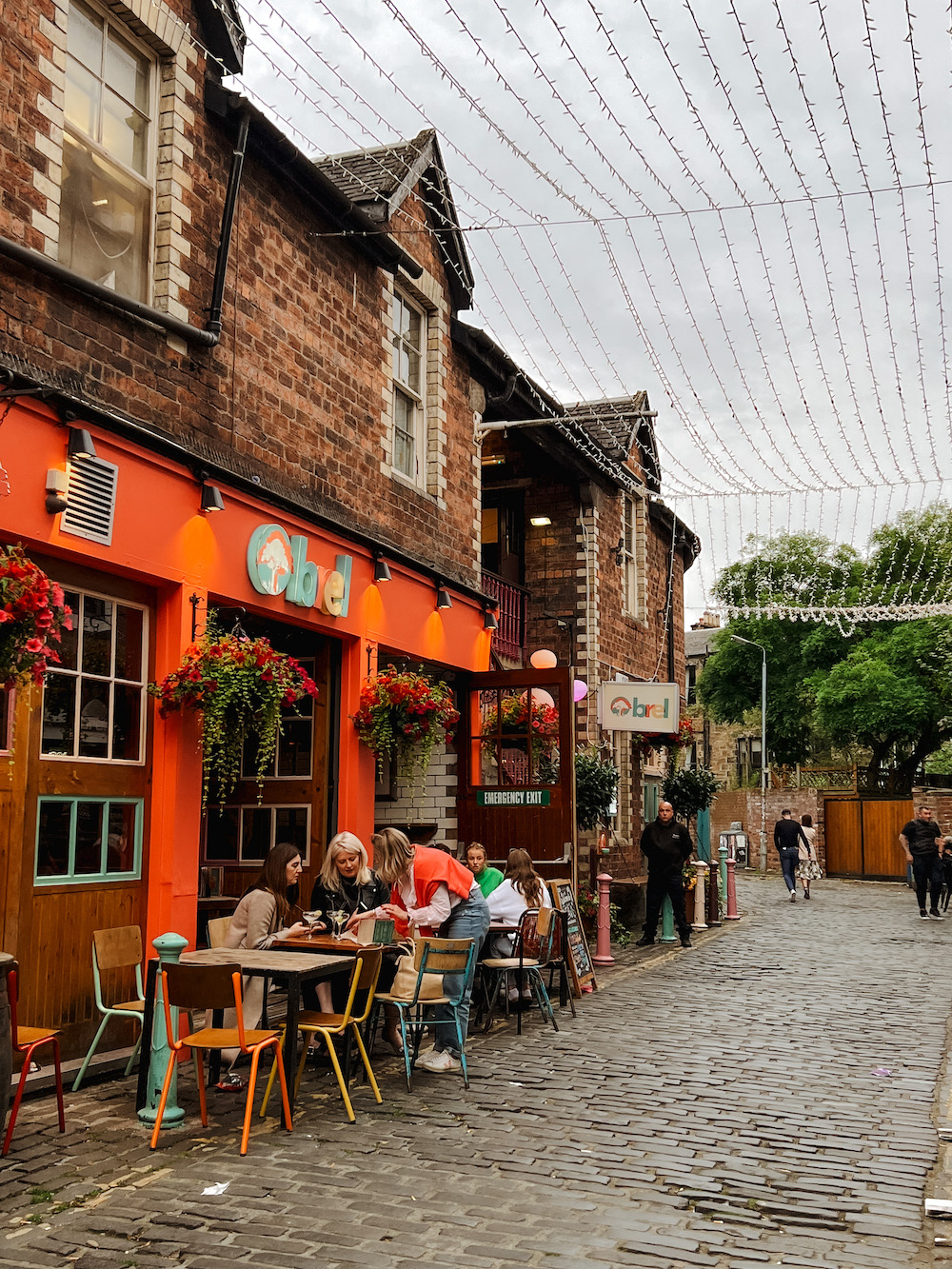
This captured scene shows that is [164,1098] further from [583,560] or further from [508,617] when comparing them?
[583,560]

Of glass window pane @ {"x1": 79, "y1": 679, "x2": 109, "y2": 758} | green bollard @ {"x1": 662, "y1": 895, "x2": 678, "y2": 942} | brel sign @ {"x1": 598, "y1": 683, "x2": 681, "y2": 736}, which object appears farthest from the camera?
brel sign @ {"x1": 598, "y1": 683, "x2": 681, "y2": 736}

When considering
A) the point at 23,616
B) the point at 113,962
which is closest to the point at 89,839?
the point at 113,962

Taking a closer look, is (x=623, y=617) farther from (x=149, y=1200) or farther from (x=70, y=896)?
(x=149, y=1200)

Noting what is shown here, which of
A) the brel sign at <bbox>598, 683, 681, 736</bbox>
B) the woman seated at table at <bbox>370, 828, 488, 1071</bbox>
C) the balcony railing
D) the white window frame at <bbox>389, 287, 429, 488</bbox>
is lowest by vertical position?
the woman seated at table at <bbox>370, 828, 488, 1071</bbox>

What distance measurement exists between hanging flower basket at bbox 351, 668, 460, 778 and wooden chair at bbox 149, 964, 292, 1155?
4234 mm

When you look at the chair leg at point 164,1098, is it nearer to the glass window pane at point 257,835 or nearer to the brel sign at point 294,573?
the brel sign at point 294,573

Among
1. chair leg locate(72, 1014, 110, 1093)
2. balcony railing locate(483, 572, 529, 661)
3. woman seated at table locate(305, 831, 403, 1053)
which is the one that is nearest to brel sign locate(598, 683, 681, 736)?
balcony railing locate(483, 572, 529, 661)

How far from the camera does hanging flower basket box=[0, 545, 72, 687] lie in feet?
16.5

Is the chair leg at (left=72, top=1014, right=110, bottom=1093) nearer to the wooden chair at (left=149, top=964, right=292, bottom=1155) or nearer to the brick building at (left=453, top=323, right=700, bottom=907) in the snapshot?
the wooden chair at (left=149, top=964, right=292, bottom=1155)

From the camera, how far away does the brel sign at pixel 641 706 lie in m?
16.3

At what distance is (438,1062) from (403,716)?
11.0 feet

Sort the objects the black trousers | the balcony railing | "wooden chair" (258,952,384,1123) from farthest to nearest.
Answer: the balcony railing → the black trousers → "wooden chair" (258,952,384,1123)

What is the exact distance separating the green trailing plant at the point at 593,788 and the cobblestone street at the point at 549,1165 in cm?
623

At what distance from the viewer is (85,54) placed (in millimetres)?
7426
